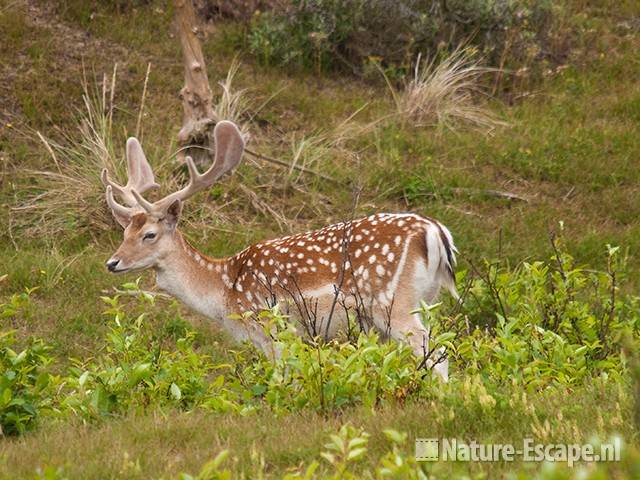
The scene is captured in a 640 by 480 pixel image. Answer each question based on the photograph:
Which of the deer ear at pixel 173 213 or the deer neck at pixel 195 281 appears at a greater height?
the deer ear at pixel 173 213

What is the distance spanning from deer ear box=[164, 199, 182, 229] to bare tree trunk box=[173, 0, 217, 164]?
307 cm

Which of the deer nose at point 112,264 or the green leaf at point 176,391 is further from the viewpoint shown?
the deer nose at point 112,264

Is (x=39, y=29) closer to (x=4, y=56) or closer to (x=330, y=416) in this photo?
(x=4, y=56)

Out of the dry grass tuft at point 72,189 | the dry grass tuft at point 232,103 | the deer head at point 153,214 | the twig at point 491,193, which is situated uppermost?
the deer head at point 153,214

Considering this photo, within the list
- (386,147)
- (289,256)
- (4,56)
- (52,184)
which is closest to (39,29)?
(4,56)

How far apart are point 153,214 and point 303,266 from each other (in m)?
1.18

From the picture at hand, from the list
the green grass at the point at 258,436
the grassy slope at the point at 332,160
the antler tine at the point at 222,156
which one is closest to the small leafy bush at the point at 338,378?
the green grass at the point at 258,436

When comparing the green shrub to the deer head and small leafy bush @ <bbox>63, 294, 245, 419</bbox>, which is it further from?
small leafy bush @ <bbox>63, 294, 245, 419</bbox>

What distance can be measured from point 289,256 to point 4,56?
20.3ft

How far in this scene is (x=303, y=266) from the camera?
27.5 ft

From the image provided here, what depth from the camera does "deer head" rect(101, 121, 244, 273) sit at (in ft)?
28.1

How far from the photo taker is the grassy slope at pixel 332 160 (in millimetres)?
10555

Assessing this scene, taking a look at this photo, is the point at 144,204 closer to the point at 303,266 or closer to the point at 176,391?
the point at 303,266

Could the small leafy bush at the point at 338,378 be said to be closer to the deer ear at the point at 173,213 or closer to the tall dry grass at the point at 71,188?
the deer ear at the point at 173,213
